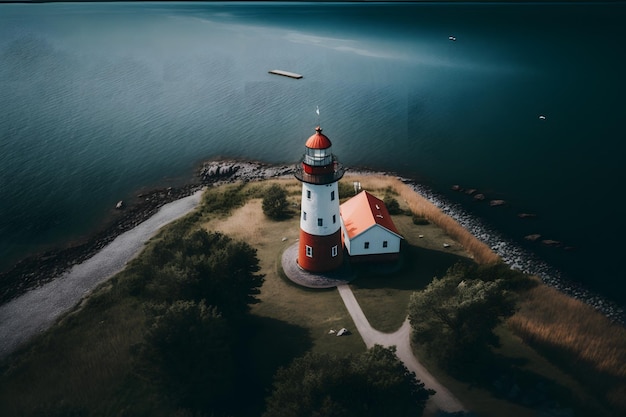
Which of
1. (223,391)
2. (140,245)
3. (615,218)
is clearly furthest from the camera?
(615,218)

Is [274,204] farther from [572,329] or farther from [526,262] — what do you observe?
[572,329]

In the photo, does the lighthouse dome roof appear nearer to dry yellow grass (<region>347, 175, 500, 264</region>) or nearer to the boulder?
dry yellow grass (<region>347, 175, 500, 264</region>)

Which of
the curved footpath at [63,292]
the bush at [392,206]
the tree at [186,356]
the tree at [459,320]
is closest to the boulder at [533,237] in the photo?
the bush at [392,206]

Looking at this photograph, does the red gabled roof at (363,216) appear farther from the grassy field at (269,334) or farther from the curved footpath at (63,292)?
the curved footpath at (63,292)

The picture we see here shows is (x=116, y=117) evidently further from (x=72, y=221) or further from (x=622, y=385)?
A: (x=622, y=385)

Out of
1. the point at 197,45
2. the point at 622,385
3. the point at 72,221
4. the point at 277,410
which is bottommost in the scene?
the point at 72,221

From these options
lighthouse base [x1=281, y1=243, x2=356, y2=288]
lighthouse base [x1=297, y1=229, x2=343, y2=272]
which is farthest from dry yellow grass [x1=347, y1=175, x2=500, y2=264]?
lighthouse base [x1=297, y1=229, x2=343, y2=272]

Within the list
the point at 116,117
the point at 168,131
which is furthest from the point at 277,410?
the point at 116,117
